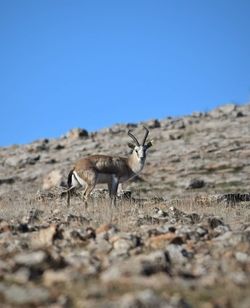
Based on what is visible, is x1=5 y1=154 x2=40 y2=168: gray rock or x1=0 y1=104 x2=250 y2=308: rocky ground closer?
x1=0 y1=104 x2=250 y2=308: rocky ground

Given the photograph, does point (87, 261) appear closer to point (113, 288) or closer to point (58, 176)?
point (113, 288)

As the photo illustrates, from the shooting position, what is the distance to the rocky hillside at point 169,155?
37000 millimetres

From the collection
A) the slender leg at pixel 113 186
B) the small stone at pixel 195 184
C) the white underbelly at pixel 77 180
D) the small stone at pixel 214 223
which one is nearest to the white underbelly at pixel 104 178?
the slender leg at pixel 113 186

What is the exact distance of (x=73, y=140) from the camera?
51.4 meters

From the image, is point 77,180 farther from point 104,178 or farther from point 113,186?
point 113,186

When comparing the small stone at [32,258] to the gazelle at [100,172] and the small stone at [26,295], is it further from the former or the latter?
the gazelle at [100,172]

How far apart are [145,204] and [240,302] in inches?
460

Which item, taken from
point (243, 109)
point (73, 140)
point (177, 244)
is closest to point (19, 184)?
point (73, 140)

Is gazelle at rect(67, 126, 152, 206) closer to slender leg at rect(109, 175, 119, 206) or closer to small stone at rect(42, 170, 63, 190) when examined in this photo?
slender leg at rect(109, 175, 119, 206)

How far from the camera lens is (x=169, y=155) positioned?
43500 millimetres

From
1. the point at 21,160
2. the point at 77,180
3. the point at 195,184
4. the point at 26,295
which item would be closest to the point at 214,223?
the point at 26,295

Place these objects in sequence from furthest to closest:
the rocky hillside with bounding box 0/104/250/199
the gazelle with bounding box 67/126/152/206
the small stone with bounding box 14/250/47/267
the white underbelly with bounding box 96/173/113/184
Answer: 1. the rocky hillside with bounding box 0/104/250/199
2. the white underbelly with bounding box 96/173/113/184
3. the gazelle with bounding box 67/126/152/206
4. the small stone with bounding box 14/250/47/267

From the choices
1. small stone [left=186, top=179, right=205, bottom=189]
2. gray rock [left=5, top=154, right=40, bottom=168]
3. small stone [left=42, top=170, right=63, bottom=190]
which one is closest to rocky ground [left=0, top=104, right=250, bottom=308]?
small stone [left=186, top=179, right=205, bottom=189]

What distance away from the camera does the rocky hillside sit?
37000mm
